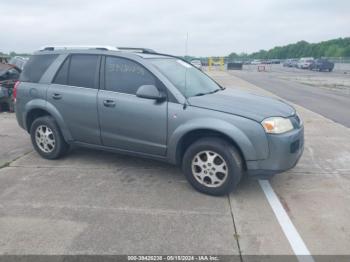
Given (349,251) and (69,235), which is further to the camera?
(69,235)

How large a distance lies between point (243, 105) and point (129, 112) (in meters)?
1.47

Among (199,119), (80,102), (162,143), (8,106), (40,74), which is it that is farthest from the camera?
(8,106)

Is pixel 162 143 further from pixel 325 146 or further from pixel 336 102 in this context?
pixel 336 102

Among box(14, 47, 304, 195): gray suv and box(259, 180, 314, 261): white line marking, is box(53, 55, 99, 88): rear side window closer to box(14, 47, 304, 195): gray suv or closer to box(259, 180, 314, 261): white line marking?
box(14, 47, 304, 195): gray suv

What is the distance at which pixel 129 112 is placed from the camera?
4.56 m

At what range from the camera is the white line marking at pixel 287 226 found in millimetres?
3064

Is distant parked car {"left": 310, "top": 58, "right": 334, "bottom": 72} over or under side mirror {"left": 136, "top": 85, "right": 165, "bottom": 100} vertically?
under

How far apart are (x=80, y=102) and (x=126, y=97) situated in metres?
0.77

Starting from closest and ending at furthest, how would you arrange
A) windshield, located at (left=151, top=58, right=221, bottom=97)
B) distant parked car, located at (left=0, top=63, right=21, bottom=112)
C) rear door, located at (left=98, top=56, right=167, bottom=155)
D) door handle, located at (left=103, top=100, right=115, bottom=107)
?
rear door, located at (left=98, top=56, right=167, bottom=155)
windshield, located at (left=151, top=58, right=221, bottom=97)
door handle, located at (left=103, top=100, right=115, bottom=107)
distant parked car, located at (left=0, top=63, right=21, bottom=112)

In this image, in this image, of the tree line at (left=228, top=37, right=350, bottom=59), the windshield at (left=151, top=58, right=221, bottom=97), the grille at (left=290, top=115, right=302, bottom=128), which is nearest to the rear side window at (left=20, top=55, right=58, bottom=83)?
the windshield at (left=151, top=58, right=221, bottom=97)

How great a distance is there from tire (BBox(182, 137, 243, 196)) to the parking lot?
144 mm

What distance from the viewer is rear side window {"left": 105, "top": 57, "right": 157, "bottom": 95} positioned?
4.57 meters

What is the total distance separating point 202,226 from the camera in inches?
138

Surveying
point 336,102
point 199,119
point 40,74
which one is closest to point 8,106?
point 40,74
